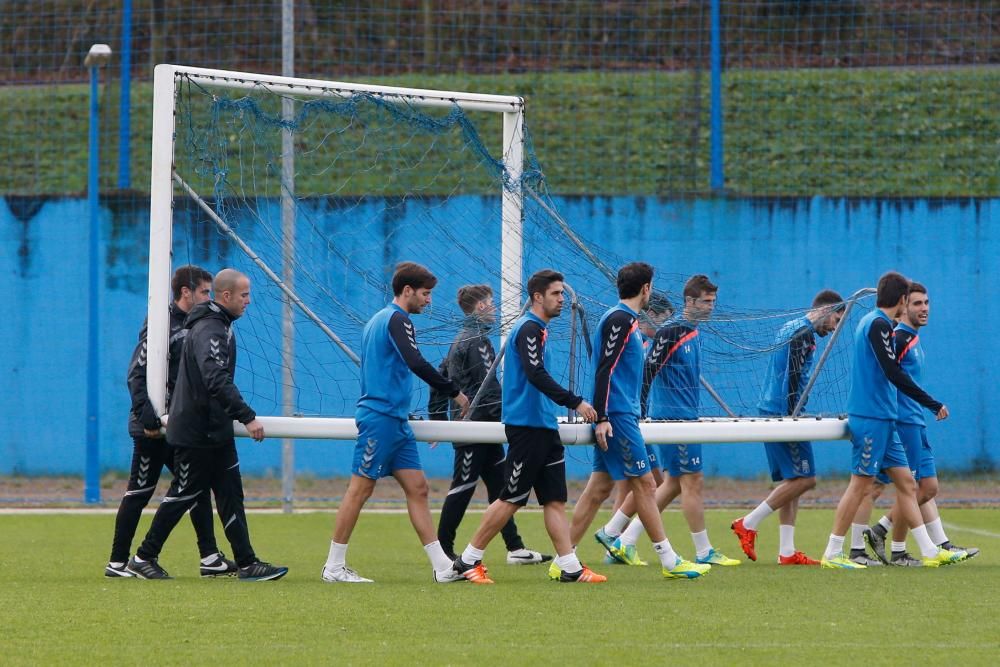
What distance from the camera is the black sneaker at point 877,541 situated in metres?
10.1

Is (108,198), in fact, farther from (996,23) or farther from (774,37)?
(996,23)

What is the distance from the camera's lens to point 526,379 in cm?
861

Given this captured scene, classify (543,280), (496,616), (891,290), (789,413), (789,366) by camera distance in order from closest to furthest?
(496,616)
(543,280)
(891,290)
(789,366)
(789,413)

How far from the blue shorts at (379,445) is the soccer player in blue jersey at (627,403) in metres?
1.19

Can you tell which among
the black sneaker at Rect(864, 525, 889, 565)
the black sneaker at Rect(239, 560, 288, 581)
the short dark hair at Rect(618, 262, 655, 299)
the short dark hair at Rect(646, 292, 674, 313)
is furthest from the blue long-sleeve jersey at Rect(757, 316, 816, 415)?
the black sneaker at Rect(239, 560, 288, 581)

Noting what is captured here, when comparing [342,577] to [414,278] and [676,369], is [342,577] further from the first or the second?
[676,369]

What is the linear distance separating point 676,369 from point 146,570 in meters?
3.85

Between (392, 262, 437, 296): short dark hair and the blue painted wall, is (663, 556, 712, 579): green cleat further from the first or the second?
the blue painted wall

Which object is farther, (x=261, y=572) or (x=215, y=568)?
(x=215, y=568)

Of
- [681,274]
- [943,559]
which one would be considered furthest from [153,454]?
[681,274]

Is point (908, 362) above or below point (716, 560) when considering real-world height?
above

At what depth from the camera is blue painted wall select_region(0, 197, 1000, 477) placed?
1619 centimetres

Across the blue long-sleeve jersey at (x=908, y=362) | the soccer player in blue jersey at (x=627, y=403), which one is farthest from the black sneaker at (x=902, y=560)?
the soccer player in blue jersey at (x=627, y=403)

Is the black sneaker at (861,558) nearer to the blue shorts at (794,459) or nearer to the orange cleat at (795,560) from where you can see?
the orange cleat at (795,560)
